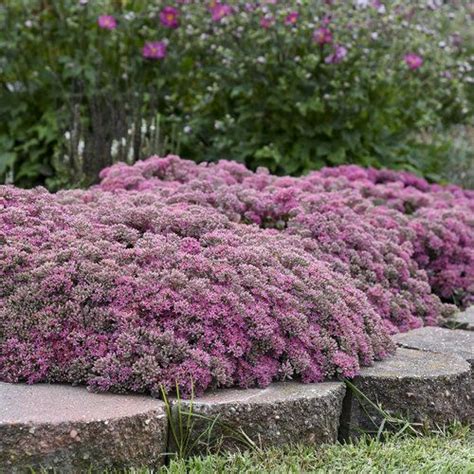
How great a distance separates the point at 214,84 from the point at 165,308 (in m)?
4.76

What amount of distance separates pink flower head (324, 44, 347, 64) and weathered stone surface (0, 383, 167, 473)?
4.98 metres

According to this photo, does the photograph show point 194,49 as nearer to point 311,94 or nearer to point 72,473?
point 311,94

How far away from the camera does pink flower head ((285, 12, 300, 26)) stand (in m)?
7.46

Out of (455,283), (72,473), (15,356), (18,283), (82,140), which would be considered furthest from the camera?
(82,140)

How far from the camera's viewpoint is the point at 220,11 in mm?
7914

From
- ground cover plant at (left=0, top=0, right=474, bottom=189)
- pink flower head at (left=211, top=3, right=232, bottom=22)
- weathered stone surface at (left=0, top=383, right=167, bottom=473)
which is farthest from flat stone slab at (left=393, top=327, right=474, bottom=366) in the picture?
pink flower head at (left=211, top=3, right=232, bottom=22)

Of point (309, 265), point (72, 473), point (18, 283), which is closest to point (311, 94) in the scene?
point (309, 265)

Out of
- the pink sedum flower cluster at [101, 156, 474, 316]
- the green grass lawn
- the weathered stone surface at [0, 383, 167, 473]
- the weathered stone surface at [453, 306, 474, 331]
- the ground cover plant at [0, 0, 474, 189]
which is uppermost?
the ground cover plant at [0, 0, 474, 189]

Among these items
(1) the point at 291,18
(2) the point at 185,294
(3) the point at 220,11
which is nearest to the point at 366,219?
(2) the point at 185,294

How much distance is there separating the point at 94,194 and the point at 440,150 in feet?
15.9

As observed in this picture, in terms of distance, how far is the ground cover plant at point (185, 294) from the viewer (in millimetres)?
3203

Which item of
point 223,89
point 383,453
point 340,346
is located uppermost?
point 223,89

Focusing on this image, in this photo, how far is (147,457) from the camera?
9.83ft

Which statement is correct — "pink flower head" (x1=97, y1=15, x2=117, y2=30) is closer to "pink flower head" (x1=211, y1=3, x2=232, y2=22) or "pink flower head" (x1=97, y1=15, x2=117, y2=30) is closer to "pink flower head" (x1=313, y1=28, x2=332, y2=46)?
"pink flower head" (x1=211, y1=3, x2=232, y2=22)
